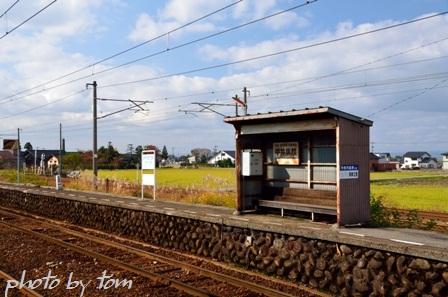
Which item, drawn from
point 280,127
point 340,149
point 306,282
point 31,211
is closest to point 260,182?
point 280,127

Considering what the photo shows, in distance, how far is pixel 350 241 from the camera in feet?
23.9

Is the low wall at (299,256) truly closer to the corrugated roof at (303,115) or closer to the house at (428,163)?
the corrugated roof at (303,115)

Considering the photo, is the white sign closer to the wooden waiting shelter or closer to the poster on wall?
the wooden waiting shelter

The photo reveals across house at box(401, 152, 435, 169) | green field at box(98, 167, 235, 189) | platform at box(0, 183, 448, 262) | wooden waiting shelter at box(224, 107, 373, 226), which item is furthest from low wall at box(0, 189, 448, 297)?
house at box(401, 152, 435, 169)

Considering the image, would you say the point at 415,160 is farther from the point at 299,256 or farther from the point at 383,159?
the point at 299,256

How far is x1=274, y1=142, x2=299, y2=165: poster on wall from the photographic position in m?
11.2

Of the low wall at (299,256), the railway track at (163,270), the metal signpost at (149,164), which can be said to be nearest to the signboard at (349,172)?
the low wall at (299,256)

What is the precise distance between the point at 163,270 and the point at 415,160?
143 meters

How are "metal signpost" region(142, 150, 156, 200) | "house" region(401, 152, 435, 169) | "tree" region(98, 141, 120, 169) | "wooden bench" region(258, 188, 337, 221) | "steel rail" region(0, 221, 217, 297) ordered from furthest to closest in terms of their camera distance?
"house" region(401, 152, 435, 169), "tree" region(98, 141, 120, 169), "metal signpost" region(142, 150, 156, 200), "wooden bench" region(258, 188, 337, 221), "steel rail" region(0, 221, 217, 297)

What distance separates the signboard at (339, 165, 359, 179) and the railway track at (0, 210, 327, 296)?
8.24 feet

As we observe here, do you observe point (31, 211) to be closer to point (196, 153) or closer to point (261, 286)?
point (261, 286)

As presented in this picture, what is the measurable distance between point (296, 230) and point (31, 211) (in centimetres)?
1646

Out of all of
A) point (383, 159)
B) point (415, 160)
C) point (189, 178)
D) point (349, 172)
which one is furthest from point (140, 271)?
point (415, 160)

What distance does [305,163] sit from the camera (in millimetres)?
11062
